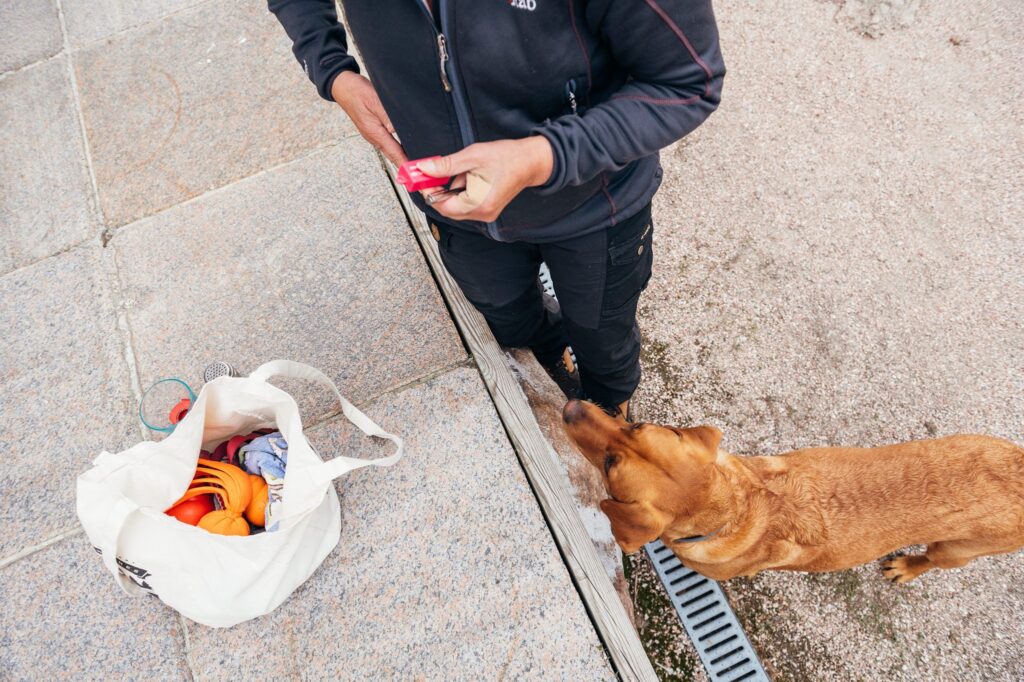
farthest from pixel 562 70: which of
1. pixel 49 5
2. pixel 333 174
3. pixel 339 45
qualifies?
pixel 49 5

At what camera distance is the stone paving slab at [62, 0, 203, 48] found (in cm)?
340

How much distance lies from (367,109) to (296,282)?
120 centimetres

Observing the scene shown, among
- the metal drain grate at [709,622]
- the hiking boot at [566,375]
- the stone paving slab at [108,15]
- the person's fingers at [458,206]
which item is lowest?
the metal drain grate at [709,622]

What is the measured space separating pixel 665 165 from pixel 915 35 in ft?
5.09

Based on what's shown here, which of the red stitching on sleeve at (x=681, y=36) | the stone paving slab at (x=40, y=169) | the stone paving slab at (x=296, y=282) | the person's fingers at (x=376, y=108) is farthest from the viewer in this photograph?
the stone paving slab at (x=40, y=169)

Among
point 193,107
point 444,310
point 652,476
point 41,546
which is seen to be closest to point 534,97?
point 652,476

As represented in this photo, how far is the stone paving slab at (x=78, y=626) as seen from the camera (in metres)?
1.85

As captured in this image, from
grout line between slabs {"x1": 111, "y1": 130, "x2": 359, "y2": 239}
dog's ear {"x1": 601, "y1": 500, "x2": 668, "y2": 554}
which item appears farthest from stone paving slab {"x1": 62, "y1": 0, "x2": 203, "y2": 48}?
dog's ear {"x1": 601, "y1": 500, "x2": 668, "y2": 554}

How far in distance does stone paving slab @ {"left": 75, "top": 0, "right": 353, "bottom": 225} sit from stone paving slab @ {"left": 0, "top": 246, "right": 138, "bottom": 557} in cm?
40

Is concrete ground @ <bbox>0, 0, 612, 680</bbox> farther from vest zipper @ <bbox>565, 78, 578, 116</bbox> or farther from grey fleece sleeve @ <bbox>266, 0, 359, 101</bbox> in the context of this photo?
vest zipper @ <bbox>565, 78, 578, 116</bbox>

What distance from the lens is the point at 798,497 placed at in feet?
6.12

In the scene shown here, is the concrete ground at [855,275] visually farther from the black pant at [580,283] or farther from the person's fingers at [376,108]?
the person's fingers at [376,108]

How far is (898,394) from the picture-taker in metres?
2.48

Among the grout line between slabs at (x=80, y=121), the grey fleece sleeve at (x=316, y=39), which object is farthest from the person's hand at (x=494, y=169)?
the grout line between slabs at (x=80, y=121)
